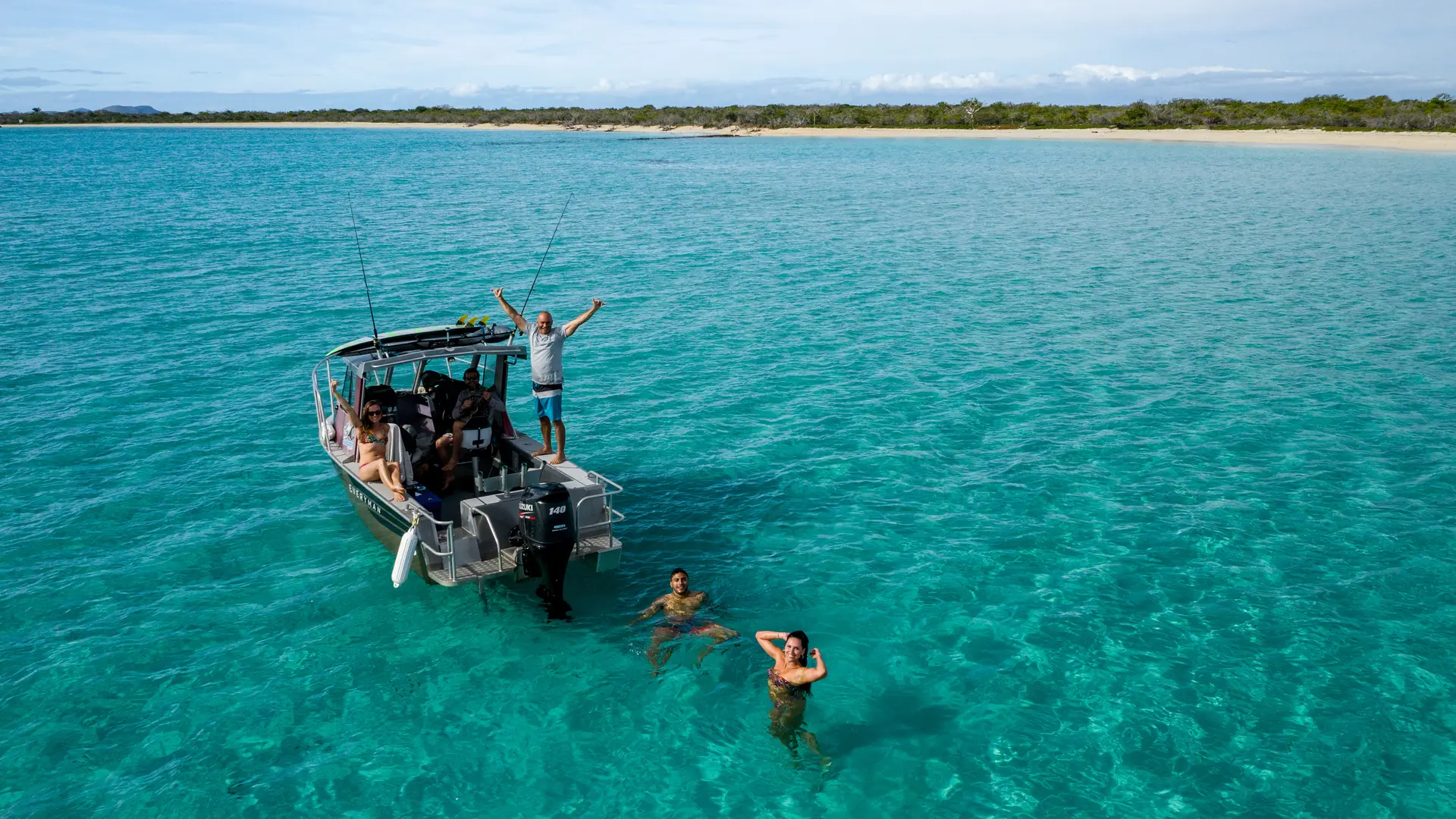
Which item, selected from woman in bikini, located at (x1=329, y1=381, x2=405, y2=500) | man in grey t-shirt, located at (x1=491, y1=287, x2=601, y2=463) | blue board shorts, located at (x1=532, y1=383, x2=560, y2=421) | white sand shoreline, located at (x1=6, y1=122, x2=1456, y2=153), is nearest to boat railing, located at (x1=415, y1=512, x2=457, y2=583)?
woman in bikini, located at (x1=329, y1=381, x2=405, y2=500)

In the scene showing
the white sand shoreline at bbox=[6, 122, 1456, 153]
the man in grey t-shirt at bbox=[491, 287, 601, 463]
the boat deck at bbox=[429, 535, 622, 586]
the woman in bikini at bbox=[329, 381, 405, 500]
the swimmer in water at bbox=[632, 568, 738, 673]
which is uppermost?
the white sand shoreline at bbox=[6, 122, 1456, 153]

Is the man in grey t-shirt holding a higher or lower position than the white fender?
higher

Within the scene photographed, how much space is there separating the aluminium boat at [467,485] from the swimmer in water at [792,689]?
2.59 metres

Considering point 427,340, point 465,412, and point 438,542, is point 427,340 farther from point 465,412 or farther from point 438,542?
point 438,542

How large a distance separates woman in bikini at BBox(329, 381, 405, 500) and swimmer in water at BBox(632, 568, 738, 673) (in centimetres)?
344

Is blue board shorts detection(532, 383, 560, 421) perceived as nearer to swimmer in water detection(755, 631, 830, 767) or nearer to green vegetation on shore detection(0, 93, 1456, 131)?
swimmer in water detection(755, 631, 830, 767)

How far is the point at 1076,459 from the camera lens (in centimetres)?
1582

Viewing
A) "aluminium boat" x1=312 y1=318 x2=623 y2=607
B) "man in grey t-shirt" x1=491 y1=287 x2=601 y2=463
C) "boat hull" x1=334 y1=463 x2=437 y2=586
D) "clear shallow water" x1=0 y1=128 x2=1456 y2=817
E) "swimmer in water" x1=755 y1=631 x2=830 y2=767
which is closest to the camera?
"clear shallow water" x1=0 y1=128 x2=1456 y2=817

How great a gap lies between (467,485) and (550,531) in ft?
9.92

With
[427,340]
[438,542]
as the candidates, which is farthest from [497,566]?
[427,340]

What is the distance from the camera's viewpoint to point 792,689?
9.18 m

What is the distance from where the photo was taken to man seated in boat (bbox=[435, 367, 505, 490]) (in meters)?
12.3

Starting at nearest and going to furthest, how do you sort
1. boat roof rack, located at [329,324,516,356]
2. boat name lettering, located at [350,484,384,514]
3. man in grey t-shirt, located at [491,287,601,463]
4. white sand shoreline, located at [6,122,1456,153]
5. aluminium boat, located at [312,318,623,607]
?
aluminium boat, located at [312,318,623,607] < boat name lettering, located at [350,484,384,514] < boat roof rack, located at [329,324,516,356] < man in grey t-shirt, located at [491,287,601,463] < white sand shoreline, located at [6,122,1456,153]

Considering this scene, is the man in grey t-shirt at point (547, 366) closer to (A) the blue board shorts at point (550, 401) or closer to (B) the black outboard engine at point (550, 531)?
(A) the blue board shorts at point (550, 401)
